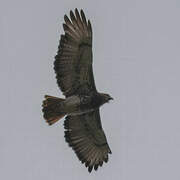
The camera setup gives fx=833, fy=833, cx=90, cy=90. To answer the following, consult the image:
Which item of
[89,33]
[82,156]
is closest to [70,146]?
[82,156]

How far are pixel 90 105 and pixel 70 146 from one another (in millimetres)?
1601

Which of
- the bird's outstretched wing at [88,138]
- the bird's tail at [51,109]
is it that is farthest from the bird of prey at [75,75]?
the bird's outstretched wing at [88,138]

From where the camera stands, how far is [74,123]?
973 inches

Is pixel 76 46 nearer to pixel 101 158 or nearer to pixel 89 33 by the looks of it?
pixel 89 33

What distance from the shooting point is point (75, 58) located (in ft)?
77.8

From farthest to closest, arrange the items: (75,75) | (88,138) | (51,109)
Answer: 1. (88,138)
2. (75,75)
3. (51,109)

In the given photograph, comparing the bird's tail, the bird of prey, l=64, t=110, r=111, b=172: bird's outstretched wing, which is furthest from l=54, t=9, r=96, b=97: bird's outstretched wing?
l=64, t=110, r=111, b=172: bird's outstretched wing

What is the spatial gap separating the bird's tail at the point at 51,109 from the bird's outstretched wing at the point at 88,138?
1.05m

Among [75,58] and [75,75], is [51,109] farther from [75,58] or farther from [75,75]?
[75,58]

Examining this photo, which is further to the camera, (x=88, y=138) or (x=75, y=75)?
(x=88, y=138)

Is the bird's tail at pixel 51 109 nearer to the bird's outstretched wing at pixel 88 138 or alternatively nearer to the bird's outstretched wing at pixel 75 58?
the bird's outstretched wing at pixel 75 58

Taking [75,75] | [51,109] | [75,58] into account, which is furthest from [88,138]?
[75,58]

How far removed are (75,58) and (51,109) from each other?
160cm

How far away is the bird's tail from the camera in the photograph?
2355 centimetres
